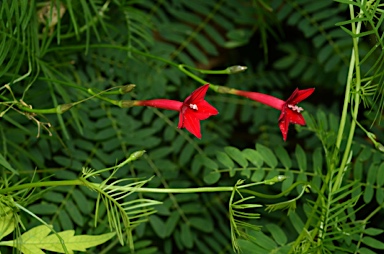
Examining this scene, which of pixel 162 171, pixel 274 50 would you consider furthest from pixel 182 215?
pixel 274 50

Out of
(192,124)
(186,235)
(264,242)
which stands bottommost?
(186,235)

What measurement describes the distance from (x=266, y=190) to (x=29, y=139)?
0.46 metres

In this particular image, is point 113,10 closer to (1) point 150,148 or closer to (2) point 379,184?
(1) point 150,148

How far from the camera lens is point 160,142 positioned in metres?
1.25

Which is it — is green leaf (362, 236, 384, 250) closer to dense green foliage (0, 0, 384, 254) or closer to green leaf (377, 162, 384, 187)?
dense green foliage (0, 0, 384, 254)

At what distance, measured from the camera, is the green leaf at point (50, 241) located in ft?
2.60

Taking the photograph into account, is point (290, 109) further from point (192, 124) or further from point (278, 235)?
point (278, 235)

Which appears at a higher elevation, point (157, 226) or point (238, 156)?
point (238, 156)

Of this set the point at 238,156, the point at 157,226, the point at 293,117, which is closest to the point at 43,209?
the point at 157,226

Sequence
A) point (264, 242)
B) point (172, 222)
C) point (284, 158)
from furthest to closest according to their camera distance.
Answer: point (172, 222) < point (284, 158) < point (264, 242)

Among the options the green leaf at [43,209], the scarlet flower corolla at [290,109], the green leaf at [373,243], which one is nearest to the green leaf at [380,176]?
the green leaf at [373,243]

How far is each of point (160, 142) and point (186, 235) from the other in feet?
0.62

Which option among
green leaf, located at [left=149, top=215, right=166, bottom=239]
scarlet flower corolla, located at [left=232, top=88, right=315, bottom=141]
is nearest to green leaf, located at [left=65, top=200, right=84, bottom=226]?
green leaf, located at [left=149, top=215, right=166, bottom=239]

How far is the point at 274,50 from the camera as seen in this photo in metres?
1.79
